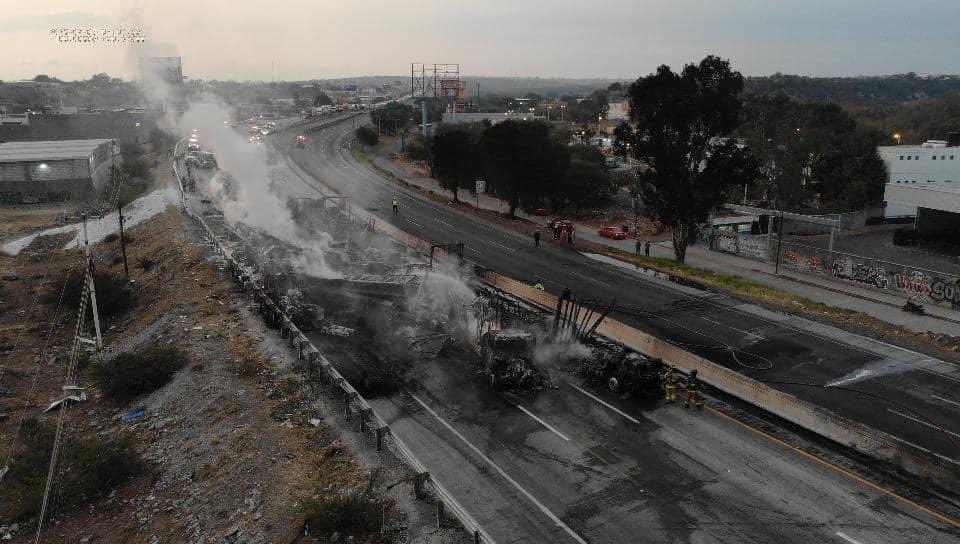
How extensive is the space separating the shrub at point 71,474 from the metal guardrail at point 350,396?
5699 mm

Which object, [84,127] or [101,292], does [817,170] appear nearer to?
[101,292]

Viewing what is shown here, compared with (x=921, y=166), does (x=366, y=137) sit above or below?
above

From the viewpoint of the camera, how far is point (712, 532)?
13805mm

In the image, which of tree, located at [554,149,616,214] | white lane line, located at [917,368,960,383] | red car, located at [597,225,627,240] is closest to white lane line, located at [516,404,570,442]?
white lane line, located at [917,368,960,383]

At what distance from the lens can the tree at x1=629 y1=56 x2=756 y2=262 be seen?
130 ft

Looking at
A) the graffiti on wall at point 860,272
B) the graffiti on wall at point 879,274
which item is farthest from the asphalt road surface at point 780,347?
the graffiti on wall at point 860,272

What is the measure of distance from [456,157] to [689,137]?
25578 millimetres

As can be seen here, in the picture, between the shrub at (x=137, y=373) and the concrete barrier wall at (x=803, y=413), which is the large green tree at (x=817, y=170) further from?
the shrub at (x=137, y=373)

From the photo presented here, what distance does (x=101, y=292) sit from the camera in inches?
1282

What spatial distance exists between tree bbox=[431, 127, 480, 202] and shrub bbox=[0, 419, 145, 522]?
1787 inches

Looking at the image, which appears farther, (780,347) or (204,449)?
(780,347)

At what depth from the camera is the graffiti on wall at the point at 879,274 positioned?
32.8 m

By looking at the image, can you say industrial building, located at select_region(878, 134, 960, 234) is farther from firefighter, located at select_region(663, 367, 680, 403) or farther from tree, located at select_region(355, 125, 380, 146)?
tree, located at select_region(355, 125, 380, 146)

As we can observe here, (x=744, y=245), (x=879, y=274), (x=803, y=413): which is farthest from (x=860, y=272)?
(x=803, y=413)
